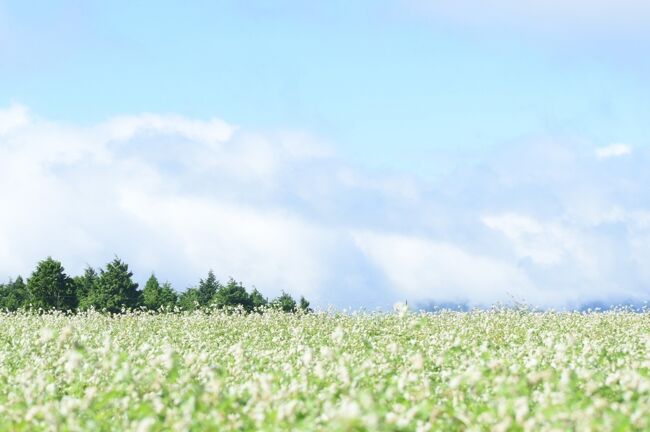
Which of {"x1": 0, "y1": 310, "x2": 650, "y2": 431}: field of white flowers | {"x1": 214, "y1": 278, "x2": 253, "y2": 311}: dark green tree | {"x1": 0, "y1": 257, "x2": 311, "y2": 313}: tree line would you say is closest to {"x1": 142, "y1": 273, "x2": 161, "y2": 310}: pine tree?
{"x1": 0, "y1": 257, "x2": 311, "y2": 313}: tree line

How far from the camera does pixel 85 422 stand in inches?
375

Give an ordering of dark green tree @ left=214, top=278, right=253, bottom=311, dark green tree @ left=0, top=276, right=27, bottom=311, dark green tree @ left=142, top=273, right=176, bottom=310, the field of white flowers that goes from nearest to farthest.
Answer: the field of white flowers
dark green tree @ left=214, top=278, right=253, bottom=311
dark green tree @ left=142, top=273, right=176, bottom=310
dark green tree @ left=0, top=276, right=27, bottom=311

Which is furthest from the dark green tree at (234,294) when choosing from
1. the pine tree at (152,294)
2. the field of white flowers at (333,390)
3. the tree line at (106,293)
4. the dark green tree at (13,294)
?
the field of white flowers at (333,390)

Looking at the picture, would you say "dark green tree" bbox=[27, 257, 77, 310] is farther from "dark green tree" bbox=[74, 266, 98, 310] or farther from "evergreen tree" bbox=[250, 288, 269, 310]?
"evergreen tree" bbox=[250, 288, 269, 310]

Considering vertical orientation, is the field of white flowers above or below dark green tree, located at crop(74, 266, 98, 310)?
below

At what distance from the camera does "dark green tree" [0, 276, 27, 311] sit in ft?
171

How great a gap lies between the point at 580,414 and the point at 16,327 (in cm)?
1854

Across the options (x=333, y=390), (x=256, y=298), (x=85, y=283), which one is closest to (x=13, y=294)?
(x=85, y=283)

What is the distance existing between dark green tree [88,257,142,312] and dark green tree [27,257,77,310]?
60.1 inches

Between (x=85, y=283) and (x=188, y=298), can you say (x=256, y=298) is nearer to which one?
(x=188, y=298)

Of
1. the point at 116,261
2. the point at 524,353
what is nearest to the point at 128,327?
the point at 524,353

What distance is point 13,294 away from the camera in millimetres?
53875

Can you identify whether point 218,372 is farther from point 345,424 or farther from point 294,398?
point 345,424

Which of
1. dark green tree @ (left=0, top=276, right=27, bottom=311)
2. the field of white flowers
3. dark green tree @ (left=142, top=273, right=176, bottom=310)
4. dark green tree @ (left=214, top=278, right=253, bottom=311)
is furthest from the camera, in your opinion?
dark green tree @ (left=0, top=276, right=27, bottom=311)
